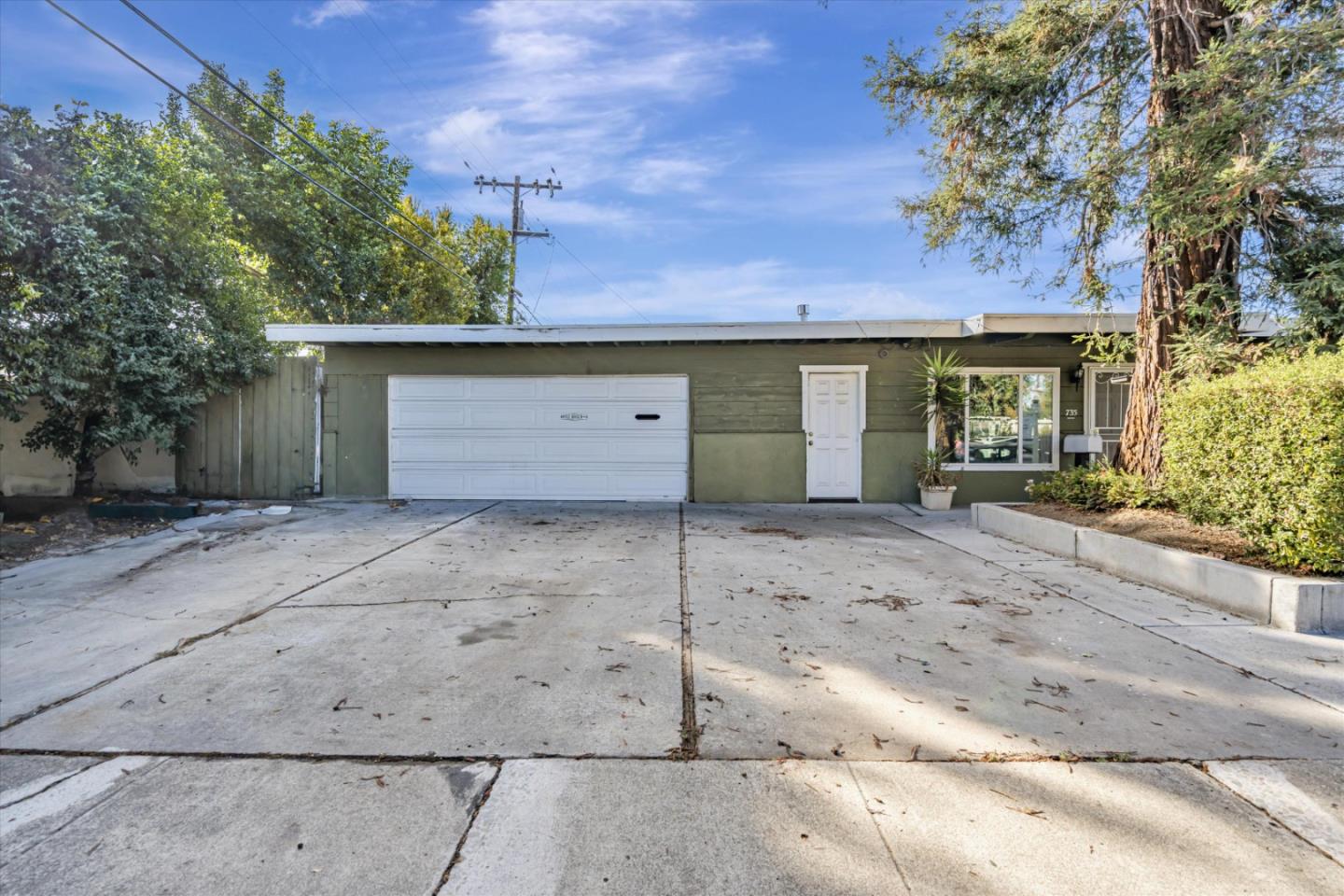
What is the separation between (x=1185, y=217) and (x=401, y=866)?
280 inches

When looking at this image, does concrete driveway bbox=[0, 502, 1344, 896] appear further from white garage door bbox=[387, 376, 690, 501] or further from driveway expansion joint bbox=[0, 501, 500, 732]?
white garage door bbox=[387, 376, 690, 501]

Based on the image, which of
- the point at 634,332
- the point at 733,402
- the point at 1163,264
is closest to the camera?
the point at 1163,264

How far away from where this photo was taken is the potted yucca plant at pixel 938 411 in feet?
29.6

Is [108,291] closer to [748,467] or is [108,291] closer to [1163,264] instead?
[748,467]

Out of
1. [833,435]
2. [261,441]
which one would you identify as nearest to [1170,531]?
[833,435]

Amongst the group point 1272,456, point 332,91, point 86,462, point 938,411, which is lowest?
point 86,462

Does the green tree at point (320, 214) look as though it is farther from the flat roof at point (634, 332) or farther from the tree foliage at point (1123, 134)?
the tree foliage at point (1123, 134)

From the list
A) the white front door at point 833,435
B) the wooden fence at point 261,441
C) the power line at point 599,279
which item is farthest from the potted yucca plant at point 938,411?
the power line at point 599,279

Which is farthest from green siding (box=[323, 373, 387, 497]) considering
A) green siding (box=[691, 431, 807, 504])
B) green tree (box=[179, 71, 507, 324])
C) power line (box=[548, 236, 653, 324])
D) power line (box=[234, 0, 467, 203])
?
power line (box=[548, 236, 653, 324])

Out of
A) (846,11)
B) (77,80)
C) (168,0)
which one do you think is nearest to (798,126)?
(846,11)

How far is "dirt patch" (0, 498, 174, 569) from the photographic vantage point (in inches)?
228

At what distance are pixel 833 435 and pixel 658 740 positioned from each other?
7.68m

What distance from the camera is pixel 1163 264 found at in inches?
238

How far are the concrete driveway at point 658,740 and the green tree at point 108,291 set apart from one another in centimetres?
286
